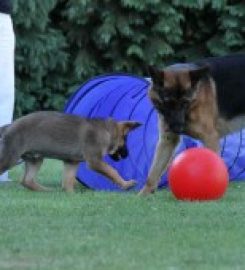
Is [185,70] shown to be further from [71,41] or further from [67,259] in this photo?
[71,41]

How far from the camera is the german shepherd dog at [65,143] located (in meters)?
8.40

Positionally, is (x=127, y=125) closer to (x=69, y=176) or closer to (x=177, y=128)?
(x=69, y=176)

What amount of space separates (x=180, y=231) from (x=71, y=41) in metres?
12.7

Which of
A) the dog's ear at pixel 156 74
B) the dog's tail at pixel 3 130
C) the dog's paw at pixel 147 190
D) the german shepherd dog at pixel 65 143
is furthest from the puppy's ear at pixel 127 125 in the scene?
the dog's ear at pixel 156 74

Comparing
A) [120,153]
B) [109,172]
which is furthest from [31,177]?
[120,153]

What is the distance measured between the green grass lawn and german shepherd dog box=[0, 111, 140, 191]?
0.66 m

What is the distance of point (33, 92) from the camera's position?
17828mm

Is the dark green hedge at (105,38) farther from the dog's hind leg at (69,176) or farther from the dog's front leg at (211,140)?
the dog's front leg at (211,140)

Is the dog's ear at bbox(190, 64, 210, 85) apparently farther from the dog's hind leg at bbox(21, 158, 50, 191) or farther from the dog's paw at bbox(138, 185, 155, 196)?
the dog's hind leg at bbox(21, 158, 50, 191)

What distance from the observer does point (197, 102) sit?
764cm

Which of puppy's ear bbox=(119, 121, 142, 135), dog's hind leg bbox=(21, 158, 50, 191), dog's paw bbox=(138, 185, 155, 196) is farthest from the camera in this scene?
puppy's ear bbox=(119, 121, 142, 135)

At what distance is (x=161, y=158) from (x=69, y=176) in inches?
39.3

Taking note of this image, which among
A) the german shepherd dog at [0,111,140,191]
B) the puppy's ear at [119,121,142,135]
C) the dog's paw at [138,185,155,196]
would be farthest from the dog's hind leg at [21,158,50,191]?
the dog's paw at [138,185,155,196]

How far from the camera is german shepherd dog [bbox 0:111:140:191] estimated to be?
331 inches
